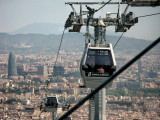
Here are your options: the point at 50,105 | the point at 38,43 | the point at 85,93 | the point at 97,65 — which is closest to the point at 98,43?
the point at 97,65

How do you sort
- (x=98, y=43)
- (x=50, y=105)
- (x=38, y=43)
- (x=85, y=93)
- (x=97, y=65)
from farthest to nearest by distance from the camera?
1. (x=38, y=43)
2. (x=85, y=93)
3. (x=50, y=105)
4. (x=98, y=43)
5. (x=97, y=65)

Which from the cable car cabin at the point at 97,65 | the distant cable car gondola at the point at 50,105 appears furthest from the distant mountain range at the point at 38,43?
the cable car cabin at the point at 97,65

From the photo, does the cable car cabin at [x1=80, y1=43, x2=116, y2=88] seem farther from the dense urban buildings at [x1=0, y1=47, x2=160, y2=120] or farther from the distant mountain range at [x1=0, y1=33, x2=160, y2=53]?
the distant mountain range at [x1=0, y1=33, x2=160, y2=53]

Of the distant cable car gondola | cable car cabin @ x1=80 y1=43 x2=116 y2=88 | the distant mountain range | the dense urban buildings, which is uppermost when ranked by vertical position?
the distant mountain range

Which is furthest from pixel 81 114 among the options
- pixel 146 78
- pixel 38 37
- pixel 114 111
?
pixel 38 37

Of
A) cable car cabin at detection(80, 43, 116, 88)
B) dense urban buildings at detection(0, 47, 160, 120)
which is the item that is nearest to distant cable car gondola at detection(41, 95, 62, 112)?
cable car cabin at detection(80, 43, 116, 88)

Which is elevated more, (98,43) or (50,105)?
(98,43)

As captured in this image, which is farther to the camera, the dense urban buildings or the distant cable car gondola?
the dense urban buildings

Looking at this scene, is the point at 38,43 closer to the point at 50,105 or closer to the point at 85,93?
the point at 85,93

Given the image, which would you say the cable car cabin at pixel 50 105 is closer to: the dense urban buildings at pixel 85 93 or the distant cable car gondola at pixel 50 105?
the distant cable car gondola at pixel 50 105

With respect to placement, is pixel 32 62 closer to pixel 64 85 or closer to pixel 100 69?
pixel 64 85
